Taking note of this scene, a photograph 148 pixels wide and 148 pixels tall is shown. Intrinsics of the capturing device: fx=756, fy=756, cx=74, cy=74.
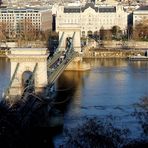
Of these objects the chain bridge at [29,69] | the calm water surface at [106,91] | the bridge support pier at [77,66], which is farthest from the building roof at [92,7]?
the chain bridge at [29,69]

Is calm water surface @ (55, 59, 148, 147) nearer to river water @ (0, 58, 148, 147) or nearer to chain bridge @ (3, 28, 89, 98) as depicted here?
river water @ (0, 58, 148, 147)

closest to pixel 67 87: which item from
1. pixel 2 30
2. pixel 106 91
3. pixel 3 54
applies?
pixel 106 91

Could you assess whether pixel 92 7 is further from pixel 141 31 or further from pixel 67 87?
pixel 67 87

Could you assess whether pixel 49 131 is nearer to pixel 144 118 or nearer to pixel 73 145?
pixel 144 118

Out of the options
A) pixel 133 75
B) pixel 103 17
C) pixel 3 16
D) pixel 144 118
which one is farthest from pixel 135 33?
pixel 144 118

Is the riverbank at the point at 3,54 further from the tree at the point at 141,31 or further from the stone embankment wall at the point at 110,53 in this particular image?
the tree at the point at 141,31

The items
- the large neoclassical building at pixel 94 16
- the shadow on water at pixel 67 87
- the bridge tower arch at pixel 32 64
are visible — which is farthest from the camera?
the large neoclassical building at pixel 94 16
